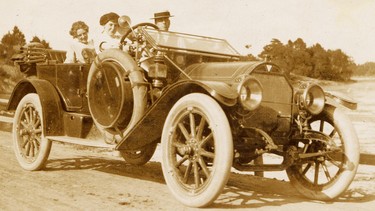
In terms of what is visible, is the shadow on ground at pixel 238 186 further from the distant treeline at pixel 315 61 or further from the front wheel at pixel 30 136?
the distant treeline at pixel 315 61

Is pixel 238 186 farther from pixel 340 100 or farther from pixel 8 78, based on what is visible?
pixel 8 78

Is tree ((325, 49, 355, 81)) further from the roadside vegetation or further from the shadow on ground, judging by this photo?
the shadow on ground

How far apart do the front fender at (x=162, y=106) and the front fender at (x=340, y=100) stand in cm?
151

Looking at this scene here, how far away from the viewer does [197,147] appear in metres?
4.88

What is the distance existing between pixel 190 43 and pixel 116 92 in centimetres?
127

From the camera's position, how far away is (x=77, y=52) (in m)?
7.63

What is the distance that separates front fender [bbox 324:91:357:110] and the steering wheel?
2286 millimetres

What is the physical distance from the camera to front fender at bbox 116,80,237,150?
4.68 m

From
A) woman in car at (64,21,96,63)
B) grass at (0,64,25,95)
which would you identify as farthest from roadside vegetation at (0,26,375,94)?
woman in car at (64,21,96,63)

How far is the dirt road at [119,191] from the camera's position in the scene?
4.87 meters

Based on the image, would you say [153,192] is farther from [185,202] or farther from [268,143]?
[268,143]

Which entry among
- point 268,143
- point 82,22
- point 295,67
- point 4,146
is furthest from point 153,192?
point 295,67

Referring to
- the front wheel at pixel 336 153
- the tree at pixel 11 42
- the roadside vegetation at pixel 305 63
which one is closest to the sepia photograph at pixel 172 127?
the front wheel at pixel 336 153

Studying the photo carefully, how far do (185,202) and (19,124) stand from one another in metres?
3.74
